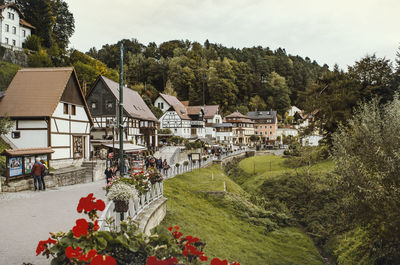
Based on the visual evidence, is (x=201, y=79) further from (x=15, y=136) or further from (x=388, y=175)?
(x=388, y=175)

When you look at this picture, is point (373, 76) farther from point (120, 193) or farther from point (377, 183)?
point (120, 193)

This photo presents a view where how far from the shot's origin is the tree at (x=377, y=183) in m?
13.1

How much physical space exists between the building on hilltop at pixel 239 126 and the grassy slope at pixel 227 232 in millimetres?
59831

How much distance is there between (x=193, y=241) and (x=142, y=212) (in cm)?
680

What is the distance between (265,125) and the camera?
94.3 metres

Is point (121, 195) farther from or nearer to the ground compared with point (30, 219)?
farther from the ground

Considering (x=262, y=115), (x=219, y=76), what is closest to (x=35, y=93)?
(x=262, y=115)

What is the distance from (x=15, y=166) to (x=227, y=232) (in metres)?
12.5

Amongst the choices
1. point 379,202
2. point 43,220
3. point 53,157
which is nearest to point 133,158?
point 53,157

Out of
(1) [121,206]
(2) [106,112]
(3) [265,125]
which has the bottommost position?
(1) [121,206]

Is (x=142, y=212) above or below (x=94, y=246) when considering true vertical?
below

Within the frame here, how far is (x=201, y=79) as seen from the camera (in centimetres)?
10206

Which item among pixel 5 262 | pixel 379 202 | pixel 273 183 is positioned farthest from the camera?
pixel 273 183

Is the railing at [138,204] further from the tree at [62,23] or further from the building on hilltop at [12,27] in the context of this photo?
the tree at [62,23]
